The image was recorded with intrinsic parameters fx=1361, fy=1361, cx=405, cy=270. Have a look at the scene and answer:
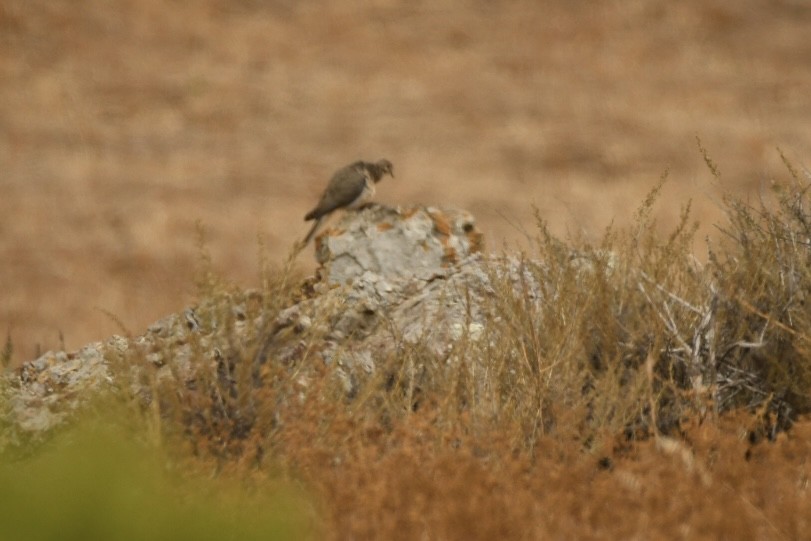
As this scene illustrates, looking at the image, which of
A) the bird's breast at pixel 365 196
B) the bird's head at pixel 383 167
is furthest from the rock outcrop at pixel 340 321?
the bird's head at pixel 383 167

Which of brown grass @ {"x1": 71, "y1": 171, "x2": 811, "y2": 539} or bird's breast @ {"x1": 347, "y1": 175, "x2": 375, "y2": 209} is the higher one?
bird's breast @ {"x1": 347, "y1": 175, "x2": 375, "y2": 209}

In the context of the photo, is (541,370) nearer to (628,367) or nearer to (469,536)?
(628,367)

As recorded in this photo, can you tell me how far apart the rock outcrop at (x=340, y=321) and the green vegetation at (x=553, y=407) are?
0.06m

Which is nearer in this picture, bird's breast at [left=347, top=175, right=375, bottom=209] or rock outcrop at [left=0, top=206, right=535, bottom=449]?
rock outcrop at [left=0, top=206, right=535, bottom=449]

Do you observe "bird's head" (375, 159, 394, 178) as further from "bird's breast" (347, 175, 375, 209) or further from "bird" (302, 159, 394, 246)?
"bird's breast" (347, 175, 375, 209)

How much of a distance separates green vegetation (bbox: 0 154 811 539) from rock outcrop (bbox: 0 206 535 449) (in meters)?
0.06

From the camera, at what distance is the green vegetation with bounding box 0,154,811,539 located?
349 centimetres

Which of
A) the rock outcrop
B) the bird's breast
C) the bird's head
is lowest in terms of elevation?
the rock outcrop

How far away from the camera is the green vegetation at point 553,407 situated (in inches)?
137

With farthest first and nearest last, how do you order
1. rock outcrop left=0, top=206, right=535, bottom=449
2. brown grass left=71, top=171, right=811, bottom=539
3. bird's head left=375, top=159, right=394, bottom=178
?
bird's head left=375, top=159, right=394, bottom=178
rock outcrop left=0, top=206, right=535, bottom=449
brown grass left=71, top=171, right=811, bottom=539

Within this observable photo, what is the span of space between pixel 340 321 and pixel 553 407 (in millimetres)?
1526

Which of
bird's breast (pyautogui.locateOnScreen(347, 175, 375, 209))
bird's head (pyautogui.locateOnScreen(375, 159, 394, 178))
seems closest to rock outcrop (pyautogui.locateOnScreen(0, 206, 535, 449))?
bird's breast (pyautogui.locateOnScreen(347, 175, 375, 209))

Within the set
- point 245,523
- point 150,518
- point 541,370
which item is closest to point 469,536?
point 245,523

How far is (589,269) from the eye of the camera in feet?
18.4
